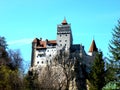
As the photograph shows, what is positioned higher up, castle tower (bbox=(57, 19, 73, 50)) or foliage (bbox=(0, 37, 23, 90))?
castle tower (bbox=(57, 19, 73, 50))

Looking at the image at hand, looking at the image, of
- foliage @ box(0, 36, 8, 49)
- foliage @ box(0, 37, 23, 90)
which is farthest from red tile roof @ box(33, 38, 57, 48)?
foliage @ box(0, 37, 23, 90)

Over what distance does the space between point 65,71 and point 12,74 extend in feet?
128

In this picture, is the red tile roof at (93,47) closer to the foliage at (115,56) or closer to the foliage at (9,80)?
the foliage at (9,80)

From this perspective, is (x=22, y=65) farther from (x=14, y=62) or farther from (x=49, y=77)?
(x=49, y=77)

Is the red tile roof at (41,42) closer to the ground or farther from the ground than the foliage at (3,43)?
farther from the ground

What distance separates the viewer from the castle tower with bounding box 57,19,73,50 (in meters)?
108

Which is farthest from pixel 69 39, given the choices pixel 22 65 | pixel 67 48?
pixel 22 65

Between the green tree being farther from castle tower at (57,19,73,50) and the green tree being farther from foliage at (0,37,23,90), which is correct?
castle tower at (57,19,73,50)

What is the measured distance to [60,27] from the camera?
114 metres

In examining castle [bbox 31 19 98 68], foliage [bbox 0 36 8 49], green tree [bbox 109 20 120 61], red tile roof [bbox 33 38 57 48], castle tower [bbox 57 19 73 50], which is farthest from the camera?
red tile roof [bbox 33 38 57 48]

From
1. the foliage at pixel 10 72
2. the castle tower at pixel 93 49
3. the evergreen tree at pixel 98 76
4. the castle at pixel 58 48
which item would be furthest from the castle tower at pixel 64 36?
the evergreen tree at pixel 98 76

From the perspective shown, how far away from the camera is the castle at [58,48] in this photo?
104938 mm

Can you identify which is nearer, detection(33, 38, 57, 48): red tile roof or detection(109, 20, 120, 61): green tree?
detection(109, 20, 120, 61): green tree

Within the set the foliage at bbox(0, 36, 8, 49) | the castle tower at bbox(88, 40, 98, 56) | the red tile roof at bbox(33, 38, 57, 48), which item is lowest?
the foliage at bbox(0, 36, 8, 49)
